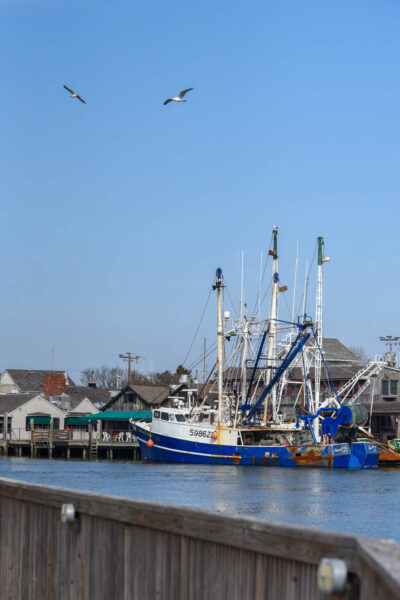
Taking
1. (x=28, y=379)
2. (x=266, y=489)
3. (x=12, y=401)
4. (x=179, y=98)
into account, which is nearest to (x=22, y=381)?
(x=28, y=379)

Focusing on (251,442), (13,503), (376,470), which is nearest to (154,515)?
(13,503)

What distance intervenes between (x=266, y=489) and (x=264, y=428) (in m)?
29.5

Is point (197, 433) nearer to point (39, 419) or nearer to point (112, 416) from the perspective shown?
point (112, 416)

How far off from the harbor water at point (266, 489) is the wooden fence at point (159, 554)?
2265 cm

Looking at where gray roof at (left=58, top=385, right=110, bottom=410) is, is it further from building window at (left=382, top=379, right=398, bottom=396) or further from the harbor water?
building window at (left=382, top=379, right=398, bottom=396)

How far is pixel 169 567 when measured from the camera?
21.1 ft

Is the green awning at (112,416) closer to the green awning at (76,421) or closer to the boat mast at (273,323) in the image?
the green awning at (76,421)

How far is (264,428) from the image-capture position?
8219 centimetres

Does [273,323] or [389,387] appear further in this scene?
[389,387]

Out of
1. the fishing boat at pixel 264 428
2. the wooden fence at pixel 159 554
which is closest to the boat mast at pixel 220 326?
the fishing boat at pixel 264 428

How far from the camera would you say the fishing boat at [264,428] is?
77.2 m

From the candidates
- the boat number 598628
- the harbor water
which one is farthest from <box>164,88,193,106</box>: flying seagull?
the boat number 598628

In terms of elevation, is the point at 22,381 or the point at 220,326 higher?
the point at 220,326

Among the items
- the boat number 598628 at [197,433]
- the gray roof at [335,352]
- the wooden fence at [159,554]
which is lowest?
the boat number 598628 at [197,433]
